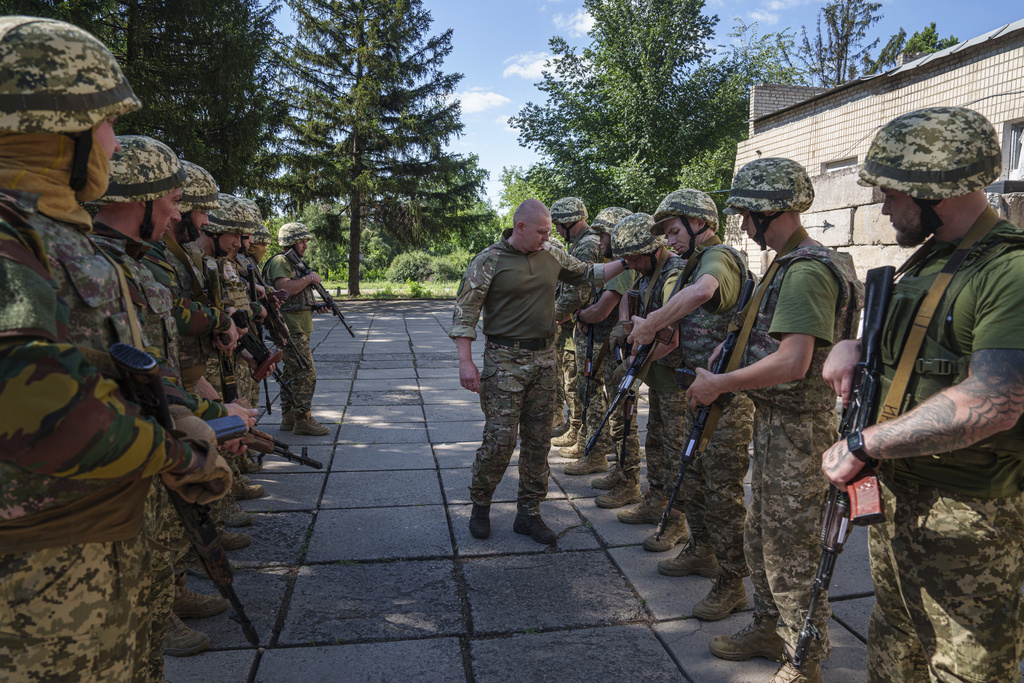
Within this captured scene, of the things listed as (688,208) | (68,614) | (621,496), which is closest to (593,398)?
(621,496)

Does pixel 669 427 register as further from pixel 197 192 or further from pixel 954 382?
pixel 197 192

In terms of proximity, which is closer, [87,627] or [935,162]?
[87,627]

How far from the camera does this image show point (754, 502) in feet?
9.04

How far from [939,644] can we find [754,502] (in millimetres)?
960

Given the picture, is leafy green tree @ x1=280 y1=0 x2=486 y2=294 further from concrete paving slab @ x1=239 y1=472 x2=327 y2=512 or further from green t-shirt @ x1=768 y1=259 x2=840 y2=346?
green t-shirt @ x1=768 y1=259 x2=840 y2=346

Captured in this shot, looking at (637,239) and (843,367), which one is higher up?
(637,239)

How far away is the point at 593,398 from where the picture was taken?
5551 mm

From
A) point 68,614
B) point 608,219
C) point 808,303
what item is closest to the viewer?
point 68,614

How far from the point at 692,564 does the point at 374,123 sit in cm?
2365

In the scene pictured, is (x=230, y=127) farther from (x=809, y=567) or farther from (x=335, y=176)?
(x=809, y=567)

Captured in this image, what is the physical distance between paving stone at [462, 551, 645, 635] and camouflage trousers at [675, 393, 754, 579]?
544mm

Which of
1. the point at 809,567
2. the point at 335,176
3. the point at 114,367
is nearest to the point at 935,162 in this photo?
the point at 809,567

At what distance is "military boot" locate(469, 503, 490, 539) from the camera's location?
4.09 metres

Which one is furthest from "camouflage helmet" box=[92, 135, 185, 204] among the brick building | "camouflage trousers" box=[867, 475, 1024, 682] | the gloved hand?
the brick building
